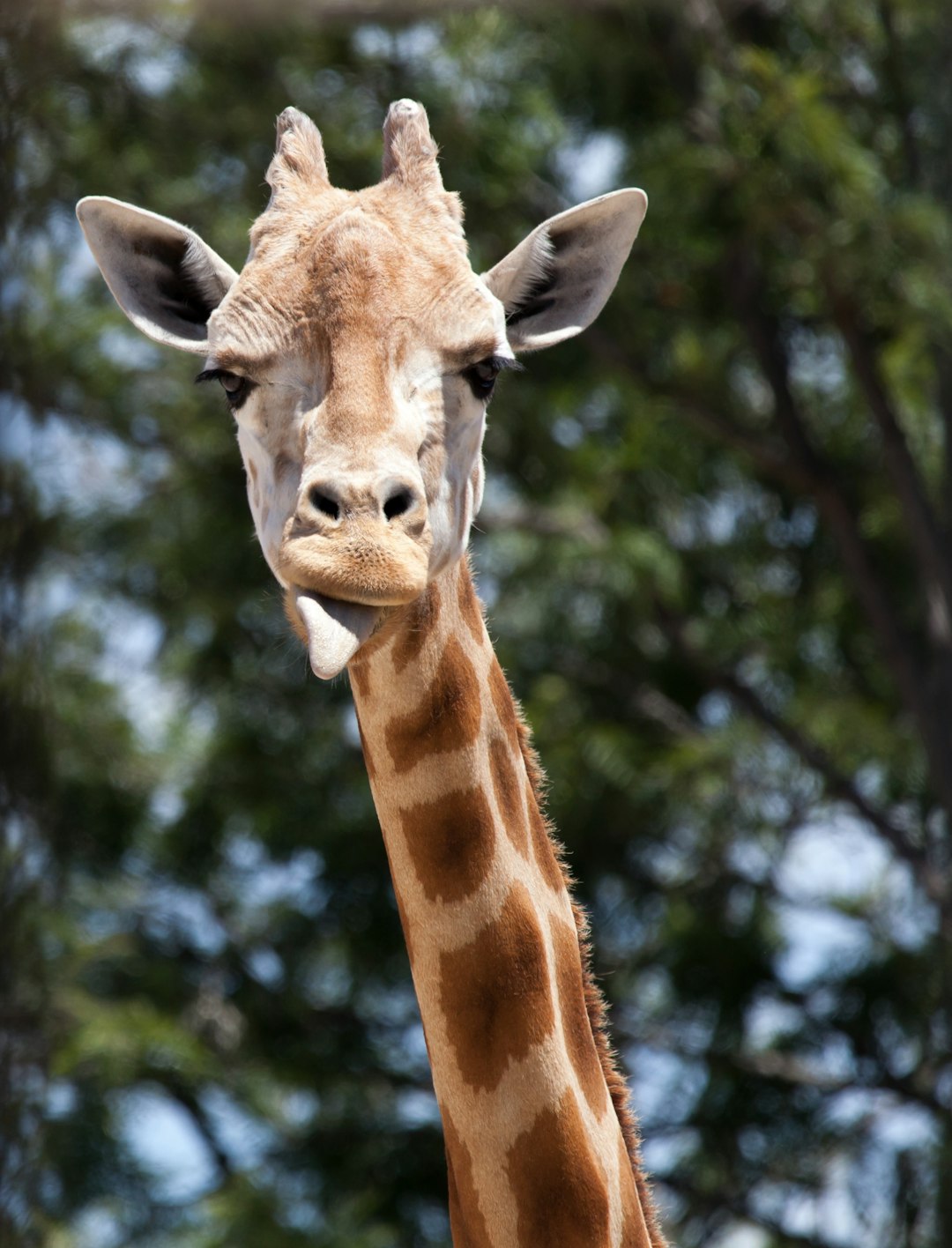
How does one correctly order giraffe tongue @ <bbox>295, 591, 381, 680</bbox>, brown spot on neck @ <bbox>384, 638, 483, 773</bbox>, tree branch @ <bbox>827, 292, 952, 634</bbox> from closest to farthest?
giraffe tongue @ <bbox>295, 591, 381, 680</bbox>, brown spot on neck @ <bbox>384, 638, 483, 773</bbox>, tree branch @ <bbox>827, 292, 952, 634</bbox>

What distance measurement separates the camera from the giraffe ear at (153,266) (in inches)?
158

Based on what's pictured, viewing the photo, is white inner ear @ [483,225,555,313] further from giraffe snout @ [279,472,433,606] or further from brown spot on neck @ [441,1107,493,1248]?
brown spot on neck @ [441,1107,493,1248]

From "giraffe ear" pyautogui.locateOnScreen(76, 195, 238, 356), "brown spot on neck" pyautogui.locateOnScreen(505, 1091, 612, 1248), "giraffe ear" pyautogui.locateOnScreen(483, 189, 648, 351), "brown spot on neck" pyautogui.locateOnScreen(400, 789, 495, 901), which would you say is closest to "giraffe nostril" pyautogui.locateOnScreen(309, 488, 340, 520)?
"brown spot on neck" pyautogui.locateOnScreen(400, 789, 495, 901)

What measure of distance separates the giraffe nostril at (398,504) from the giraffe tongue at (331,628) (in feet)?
0.57

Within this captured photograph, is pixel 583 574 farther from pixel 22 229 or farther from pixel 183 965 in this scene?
pixel 22 229

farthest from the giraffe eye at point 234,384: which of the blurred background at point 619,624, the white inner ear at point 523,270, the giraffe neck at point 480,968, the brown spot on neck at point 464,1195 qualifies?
the blurred background at point 619,624

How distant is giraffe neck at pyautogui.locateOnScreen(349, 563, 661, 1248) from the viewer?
3418 millimetres

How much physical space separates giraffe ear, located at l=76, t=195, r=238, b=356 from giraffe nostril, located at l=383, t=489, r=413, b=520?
102 centimetres

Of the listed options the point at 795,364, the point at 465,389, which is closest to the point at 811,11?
the point at 795,364

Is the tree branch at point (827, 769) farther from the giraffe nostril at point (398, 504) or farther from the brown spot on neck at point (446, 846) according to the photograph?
the giraffe nostril at point (398, 504)

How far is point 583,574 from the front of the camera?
11.9 metres

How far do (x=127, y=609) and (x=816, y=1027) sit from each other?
6.16 m

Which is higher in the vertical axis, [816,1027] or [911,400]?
[911,400]

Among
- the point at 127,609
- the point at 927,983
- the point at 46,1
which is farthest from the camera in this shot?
the point at 127,609
